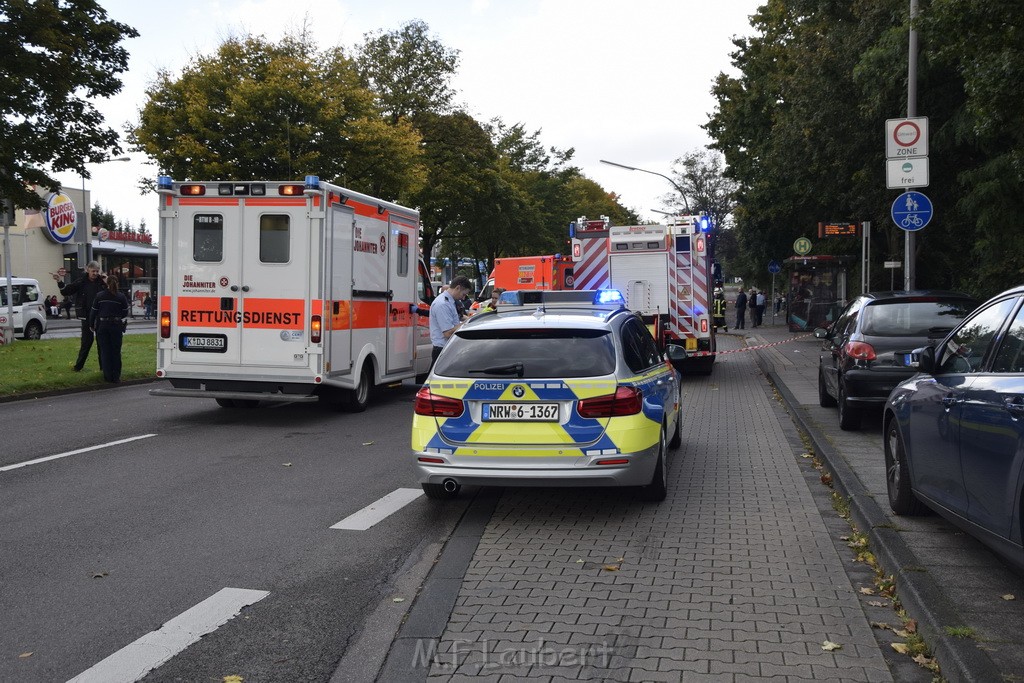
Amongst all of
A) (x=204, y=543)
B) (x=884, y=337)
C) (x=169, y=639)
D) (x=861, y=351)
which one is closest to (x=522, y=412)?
(x=204, y=543)

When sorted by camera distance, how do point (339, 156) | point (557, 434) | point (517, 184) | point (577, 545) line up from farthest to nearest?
point (517, 184)
point (339, 156)
point (557, 434)
point (577, 545)

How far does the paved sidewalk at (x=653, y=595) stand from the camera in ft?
14.0

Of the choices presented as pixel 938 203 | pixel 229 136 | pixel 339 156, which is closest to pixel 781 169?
pixel 938 203

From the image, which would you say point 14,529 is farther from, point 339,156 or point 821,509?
point 339,156

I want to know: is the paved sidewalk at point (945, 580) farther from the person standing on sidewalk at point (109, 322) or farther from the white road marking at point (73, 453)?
the person standing on sidewalk at point (109, 322)

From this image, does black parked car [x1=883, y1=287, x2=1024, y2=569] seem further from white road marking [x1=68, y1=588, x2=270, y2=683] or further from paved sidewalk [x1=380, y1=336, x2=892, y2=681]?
white road marking [x1=68, y1=588, x2=270, y2=683]

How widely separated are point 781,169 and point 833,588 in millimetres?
24794

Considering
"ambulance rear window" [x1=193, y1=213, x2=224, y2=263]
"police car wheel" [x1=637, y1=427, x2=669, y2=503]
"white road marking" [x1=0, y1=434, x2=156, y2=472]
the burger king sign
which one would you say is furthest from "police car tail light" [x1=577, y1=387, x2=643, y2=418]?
the burger king sign

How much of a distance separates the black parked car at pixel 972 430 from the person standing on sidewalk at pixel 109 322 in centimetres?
1250

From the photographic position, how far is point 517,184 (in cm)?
5666

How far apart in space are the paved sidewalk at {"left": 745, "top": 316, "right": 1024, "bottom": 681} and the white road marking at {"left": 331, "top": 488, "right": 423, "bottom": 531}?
10.8 ft

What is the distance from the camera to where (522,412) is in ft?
22.9

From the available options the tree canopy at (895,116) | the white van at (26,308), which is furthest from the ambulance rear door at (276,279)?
the white van at (26,308)

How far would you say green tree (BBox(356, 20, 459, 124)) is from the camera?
46.0 m
